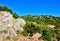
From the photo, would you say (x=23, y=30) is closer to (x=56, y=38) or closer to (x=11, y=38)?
(x=11, y=38)

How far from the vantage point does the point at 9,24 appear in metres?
48.7

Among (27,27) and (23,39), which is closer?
(23,39)

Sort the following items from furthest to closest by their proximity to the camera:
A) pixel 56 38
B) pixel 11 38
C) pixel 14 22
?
1. pixel 56 38
2. pixel 14 22
3. pixel 11 38

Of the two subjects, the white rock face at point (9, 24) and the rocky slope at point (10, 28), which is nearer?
the rocky slope at point (10, 28)

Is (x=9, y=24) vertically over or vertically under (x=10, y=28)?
over

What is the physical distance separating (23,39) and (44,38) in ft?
23.3

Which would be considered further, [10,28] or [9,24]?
[9,24]

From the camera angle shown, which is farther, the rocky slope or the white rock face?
the white rock face

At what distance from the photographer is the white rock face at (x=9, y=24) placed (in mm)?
46625

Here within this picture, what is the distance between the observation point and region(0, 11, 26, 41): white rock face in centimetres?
4662

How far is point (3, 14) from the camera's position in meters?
50.8

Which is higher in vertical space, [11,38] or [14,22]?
[14,22]

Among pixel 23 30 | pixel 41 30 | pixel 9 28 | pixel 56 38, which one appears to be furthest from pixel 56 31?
pixel 9 28

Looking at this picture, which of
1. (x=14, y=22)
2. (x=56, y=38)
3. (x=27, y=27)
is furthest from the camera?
(x=56, y=38)
